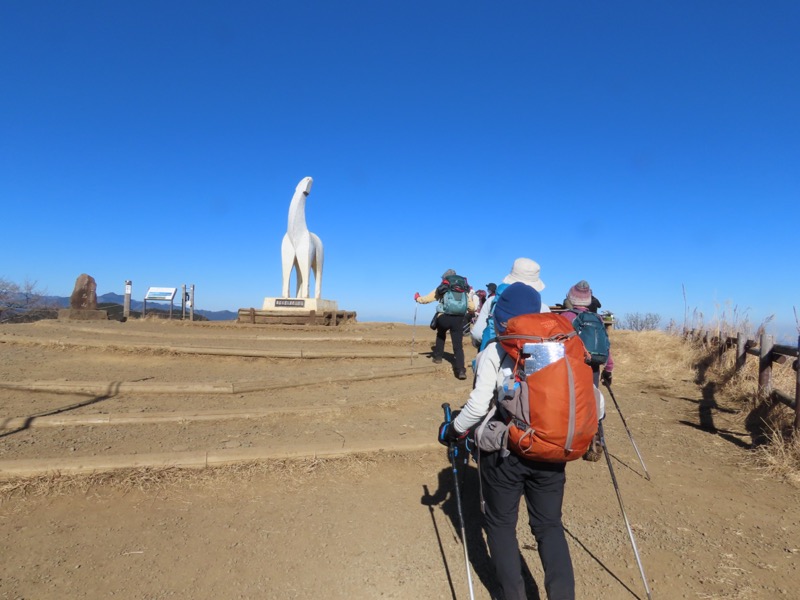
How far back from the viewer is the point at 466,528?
13.0 ft

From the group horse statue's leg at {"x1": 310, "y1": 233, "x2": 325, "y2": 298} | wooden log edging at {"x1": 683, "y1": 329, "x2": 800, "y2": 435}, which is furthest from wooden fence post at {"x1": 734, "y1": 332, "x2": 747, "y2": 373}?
horse statue's leg at {"x1": 310, "y1": 233, "x2": 325, "y2": 298}

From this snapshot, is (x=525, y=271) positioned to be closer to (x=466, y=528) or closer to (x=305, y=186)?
(x=466, y=528)

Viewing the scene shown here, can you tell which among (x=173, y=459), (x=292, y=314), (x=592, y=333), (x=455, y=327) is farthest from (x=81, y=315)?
(x=592, y=333)

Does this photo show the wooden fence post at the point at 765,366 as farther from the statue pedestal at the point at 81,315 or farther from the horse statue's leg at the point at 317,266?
the statue pedestal at the point at 81,315

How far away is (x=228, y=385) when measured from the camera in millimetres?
7344

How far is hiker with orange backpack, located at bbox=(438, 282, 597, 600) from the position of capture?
2.36m

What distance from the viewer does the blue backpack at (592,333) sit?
4484 mm

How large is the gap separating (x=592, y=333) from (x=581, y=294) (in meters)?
0.40

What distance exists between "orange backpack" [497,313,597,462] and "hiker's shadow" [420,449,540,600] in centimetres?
135

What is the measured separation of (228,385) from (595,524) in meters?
5.29

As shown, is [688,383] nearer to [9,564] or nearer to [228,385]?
[228,385]

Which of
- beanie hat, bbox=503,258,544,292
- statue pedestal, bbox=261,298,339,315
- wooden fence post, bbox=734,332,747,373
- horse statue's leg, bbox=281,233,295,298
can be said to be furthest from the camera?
horse statue's leg, bbox=281,233,295,298

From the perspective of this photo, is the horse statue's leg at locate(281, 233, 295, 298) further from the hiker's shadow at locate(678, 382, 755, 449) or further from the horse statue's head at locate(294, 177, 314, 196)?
the hiker's shadow at locate(678, 382, 755, 449)

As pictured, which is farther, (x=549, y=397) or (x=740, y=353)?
(x=740, y=353)
